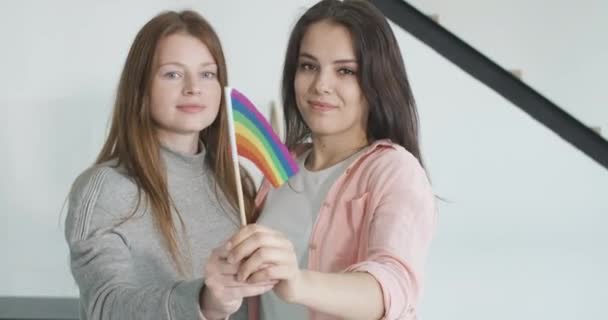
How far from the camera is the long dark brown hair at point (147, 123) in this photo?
3.68ft

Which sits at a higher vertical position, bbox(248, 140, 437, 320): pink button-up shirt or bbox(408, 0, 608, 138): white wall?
bbox(408, 0, 608, 138): white wall

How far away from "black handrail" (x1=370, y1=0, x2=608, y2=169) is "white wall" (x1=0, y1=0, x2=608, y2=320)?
0.14 ft

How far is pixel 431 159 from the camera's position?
2221 mm

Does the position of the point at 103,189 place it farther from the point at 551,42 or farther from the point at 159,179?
the point at 551,42

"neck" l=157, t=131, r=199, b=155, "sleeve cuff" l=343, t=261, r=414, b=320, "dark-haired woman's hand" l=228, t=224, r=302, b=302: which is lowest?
"dark-haired woman's hand" l=228, t=224, r=302, b=302

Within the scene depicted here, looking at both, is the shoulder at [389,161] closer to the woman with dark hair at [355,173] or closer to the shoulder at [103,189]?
the woman with dark hair at [355,173]

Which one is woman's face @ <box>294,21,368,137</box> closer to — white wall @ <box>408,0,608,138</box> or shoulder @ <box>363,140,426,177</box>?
shoulder @ <box>363,140,426,177</box>

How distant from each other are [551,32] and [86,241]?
2.07 metres

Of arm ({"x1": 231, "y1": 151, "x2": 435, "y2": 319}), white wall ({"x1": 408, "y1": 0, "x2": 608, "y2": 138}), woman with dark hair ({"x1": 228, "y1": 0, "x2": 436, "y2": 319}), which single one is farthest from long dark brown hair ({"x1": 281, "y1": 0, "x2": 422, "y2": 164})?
white wall ({"x1": 408, "y1": 0, "x2": 608, "y2": 138})

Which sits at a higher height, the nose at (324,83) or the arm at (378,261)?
the nose at (324,83)

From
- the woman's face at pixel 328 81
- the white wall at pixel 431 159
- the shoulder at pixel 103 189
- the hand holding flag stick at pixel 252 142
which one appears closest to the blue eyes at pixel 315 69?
the woman's face at pixel 328 81

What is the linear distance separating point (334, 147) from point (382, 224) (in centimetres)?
24

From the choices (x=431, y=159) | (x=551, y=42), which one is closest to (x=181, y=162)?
(x=431, y=159)

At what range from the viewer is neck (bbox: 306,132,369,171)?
1.13 m
